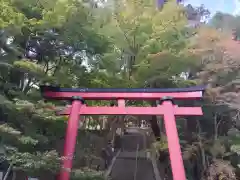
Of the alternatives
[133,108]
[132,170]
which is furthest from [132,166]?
[133,108]

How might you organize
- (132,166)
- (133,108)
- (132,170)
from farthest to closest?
(132,166) → (132,170) → (133,108)

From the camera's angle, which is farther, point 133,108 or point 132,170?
point 132,170

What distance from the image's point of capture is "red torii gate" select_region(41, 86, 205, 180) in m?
7.02

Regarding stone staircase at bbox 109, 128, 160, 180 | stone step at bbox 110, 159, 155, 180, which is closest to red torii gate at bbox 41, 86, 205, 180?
stone staircase at bbox 109, 128, 160, 180

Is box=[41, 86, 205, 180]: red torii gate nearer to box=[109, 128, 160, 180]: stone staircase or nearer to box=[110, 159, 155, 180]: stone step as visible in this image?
box=[109, 128, 160, 180]: stone staircase

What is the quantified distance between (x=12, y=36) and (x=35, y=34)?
2.24 ft

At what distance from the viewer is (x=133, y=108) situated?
24.7ft

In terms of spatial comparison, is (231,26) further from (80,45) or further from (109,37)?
(80,45)

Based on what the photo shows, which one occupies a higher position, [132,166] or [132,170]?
[132,166]

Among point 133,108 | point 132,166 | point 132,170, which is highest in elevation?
point 133,108

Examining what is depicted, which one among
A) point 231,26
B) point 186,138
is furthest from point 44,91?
point 231,26

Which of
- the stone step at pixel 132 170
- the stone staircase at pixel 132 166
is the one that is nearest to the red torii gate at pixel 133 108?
the stone staircase at pixel 132 166

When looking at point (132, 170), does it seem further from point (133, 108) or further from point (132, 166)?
point (133, 108)

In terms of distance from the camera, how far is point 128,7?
9461 millimetres
